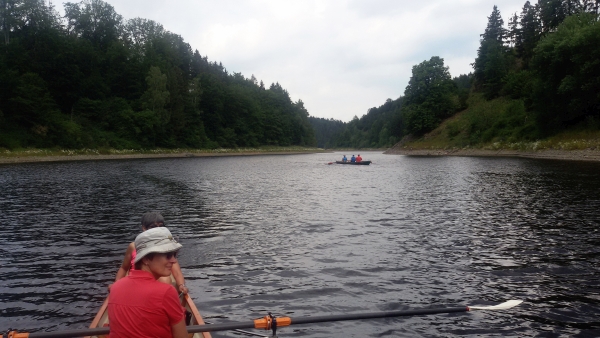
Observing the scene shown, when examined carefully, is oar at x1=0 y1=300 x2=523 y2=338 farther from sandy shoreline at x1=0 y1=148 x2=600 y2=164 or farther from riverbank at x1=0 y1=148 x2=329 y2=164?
riverbank at x1=0 y1=148 x2=329 y2=164

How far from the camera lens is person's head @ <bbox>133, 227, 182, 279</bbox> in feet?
14.7

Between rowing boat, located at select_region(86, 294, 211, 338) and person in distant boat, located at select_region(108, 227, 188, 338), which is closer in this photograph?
person in distant boat, located at select_region(108, 227, 188, 338)

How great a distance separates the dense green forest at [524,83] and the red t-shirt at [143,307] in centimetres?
6753

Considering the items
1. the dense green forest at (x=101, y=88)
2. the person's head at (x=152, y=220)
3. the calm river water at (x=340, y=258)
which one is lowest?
the calm river water at (x=340, y=258)

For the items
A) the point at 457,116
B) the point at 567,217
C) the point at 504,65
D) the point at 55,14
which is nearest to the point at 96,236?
the point at 567,217

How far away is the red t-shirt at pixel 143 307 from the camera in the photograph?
438 centimetres

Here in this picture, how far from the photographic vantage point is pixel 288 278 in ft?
38.7

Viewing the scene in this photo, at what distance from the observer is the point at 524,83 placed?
92.2 metres

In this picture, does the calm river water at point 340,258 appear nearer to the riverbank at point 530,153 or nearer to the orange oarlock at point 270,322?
the orange oarlock at point 270,322

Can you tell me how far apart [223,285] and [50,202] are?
19.4 metres

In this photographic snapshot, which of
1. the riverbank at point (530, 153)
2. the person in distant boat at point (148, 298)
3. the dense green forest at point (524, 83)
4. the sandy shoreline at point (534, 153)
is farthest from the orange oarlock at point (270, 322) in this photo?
the dense green forest at point (524, 83)

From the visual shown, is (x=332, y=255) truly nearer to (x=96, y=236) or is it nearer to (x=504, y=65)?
(x=96, y=236)

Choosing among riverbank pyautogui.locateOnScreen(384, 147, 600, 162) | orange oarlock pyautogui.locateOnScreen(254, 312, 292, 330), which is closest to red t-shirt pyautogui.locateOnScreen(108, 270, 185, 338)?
orange oarlock pyautogui.locateOnScreen(254, 312, 292, 330)

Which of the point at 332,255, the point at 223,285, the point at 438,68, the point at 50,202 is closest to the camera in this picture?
Result: the point at 223,285
